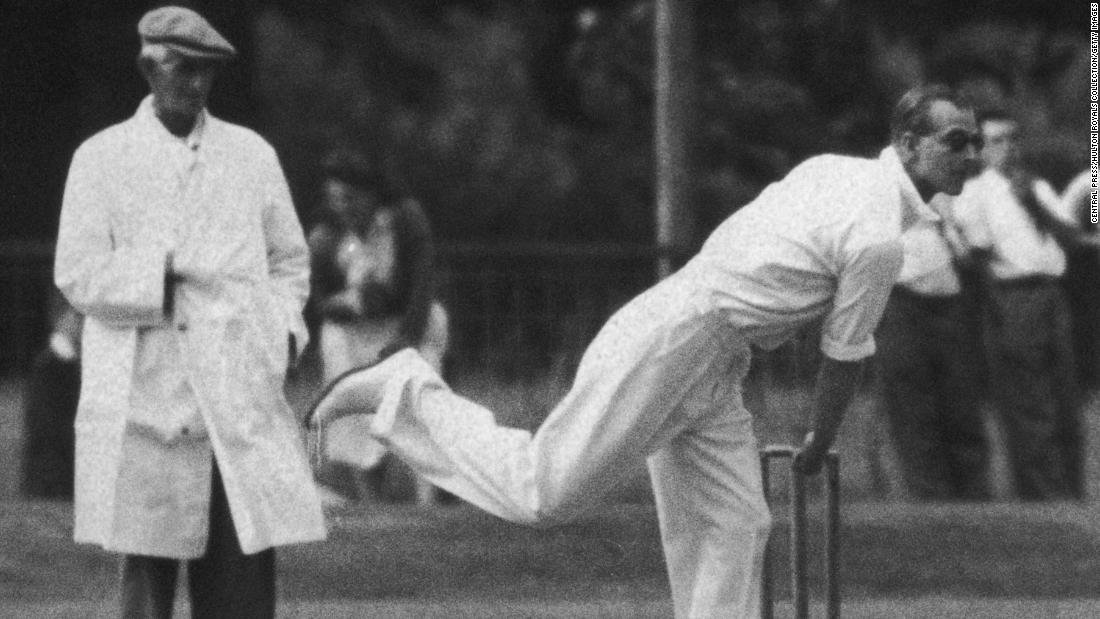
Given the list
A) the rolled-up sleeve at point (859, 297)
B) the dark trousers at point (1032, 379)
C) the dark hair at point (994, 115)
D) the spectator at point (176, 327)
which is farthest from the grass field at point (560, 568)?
the rolled-up sleeve at point (859, 297)

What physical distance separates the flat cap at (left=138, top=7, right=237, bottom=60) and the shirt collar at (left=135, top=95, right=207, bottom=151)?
0.18 m

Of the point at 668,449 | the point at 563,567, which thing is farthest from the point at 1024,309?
the point at 668,449

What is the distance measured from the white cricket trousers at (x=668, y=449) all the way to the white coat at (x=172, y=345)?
59 cm

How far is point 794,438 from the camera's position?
A: 1127 centimetres

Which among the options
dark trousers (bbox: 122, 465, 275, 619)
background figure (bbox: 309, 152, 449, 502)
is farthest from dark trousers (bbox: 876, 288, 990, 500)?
dark trousers (bbox: 122, 465, 275, 619)

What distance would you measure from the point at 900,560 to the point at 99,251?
13.2 feet

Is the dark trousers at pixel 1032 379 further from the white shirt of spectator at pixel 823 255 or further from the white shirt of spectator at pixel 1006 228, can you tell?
the white shirt of spectator at pixel 823 255

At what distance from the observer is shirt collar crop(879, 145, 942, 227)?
6961 millimetres

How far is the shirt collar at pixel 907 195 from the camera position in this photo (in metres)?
6.96

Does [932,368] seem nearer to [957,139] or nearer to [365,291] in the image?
[365,291]

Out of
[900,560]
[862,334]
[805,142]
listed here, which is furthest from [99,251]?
[805,142]

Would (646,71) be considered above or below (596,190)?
above

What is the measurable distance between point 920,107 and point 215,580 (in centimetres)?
221

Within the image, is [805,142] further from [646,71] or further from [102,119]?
[102,119]
